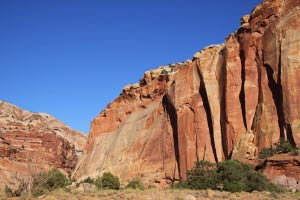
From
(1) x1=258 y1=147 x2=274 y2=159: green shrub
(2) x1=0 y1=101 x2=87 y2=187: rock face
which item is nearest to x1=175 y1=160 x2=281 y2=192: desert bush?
(1) x1=258 y1=147 x2=274 y2=159: green shrub

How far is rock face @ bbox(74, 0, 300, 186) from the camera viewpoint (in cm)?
3256

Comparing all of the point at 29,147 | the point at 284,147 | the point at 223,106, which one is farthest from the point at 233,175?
the point at 29,147

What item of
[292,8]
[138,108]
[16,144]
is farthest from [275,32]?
[16,144]

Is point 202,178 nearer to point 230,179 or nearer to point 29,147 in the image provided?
point 230,179

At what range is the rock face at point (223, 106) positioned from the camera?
3256 cm

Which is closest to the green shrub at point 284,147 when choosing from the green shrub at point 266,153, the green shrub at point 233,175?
the green shrub at point 266,153

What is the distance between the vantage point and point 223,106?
129 ft

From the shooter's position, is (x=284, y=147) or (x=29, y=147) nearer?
(x=284, y=147)

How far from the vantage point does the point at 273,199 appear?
1727cm

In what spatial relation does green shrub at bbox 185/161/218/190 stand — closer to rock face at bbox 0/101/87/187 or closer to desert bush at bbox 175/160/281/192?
desert bush at bbox 175/160/281/192

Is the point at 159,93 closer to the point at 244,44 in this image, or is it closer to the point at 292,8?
the point at 244,44

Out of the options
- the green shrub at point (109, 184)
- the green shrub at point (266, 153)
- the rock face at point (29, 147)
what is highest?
the rock face at point (29, 147)

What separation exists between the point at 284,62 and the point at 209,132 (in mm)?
11964

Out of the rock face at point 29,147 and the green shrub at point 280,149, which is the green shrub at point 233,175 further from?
the rock face at point 29,147
